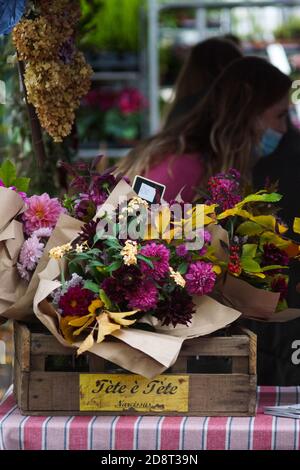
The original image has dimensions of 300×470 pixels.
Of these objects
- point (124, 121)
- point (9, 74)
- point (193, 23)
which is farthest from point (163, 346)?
point (193, 23)

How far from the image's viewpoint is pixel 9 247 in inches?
77.0

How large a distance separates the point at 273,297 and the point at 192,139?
1.24m

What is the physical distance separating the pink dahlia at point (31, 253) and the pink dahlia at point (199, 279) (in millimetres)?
334

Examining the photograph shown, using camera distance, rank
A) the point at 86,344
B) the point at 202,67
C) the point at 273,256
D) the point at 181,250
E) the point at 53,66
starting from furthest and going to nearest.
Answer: the point at 202,67 < the point at 53,66 < the point at 273,256 < the point at 181,250 < the point at 86,344

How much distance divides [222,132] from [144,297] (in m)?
1.38

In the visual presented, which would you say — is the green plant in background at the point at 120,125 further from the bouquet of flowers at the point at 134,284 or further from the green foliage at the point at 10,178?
the bouquet of flowers at the point at 134,284

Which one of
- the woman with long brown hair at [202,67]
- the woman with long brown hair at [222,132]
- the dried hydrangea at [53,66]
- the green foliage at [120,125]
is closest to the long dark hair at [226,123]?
the woman with long brown hair at [222,132]

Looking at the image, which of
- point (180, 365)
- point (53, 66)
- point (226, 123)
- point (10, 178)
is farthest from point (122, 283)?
point (226, 123)

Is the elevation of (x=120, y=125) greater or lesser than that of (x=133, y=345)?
lesser

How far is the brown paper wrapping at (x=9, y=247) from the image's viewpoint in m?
1.93

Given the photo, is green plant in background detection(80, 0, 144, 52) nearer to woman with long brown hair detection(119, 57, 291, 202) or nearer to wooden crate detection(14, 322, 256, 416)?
woman with long brown hair detection(119, 57, 291, 202)

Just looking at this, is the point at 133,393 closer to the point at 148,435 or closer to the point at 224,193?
the point at 148,435

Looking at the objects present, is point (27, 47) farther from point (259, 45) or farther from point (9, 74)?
point (259, 45)

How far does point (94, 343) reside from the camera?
5.92ft
